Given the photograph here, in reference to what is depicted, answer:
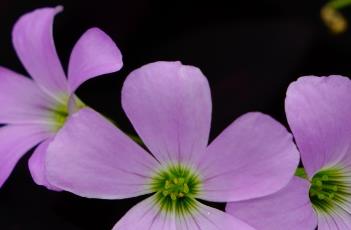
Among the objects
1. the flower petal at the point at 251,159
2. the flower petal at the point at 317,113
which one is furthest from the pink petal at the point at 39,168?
the flower petal at the point at 317,113

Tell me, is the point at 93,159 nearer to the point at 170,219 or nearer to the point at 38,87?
the point at 170,219

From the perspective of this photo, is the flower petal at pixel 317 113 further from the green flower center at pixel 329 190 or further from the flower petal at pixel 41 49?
the flower petal at pixel 41 49

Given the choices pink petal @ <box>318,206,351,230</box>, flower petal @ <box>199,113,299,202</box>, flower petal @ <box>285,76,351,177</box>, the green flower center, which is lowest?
pink petal @ <box>318,206,351,230</box>

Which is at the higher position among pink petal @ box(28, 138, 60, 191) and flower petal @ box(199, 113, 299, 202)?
flower petal @ box(199, 113, 299, 202)

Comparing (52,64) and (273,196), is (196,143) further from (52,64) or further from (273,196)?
(52,64)

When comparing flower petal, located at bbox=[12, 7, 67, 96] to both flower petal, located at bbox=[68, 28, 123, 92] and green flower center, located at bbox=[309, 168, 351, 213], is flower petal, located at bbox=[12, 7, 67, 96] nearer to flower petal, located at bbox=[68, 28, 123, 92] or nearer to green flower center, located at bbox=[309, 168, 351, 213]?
flower petal, located at bbox=[68, 28, 123, 92]

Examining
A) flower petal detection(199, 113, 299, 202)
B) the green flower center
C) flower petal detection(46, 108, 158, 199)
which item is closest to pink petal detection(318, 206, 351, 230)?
the green flower center
